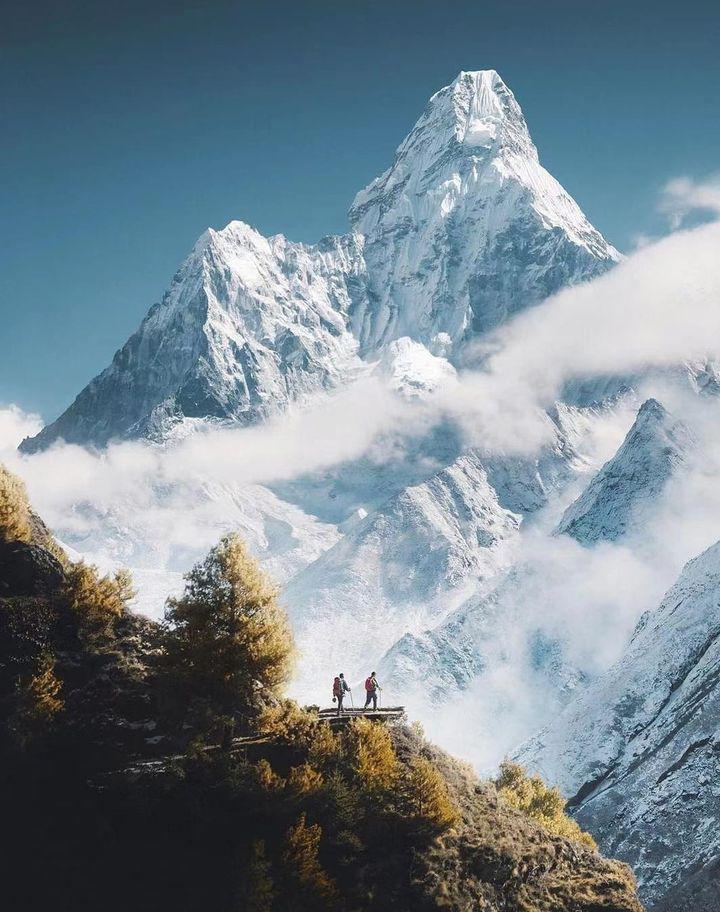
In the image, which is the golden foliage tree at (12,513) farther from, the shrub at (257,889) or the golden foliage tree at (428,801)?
the golden foliage tree at (428,801)

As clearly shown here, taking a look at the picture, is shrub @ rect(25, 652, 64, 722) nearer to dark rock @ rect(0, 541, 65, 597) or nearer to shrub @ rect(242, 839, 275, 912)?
dark rock @ rect(0, 541, 65, 597)

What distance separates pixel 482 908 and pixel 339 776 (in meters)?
7.94

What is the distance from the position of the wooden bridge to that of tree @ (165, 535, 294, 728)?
3321mm

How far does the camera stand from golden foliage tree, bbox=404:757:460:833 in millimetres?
34125

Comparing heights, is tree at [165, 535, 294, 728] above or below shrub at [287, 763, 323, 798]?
above

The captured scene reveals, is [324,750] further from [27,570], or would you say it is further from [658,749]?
[658,749]

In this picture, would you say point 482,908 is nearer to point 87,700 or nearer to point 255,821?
point 255,821

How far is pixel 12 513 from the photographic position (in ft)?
132

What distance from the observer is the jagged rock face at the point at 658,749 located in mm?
99875

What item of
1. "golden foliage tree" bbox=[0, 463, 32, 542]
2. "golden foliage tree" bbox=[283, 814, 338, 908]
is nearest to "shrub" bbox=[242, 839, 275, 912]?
"golden foliage tree" bbox=[283, 814, 338, 908]

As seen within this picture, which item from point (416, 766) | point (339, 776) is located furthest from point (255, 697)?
point (416, 766)

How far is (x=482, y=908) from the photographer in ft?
109

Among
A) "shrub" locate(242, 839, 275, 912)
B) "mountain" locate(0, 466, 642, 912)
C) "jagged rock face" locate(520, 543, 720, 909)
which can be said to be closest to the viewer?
"shrub" locate(242, 839, 275, 912)

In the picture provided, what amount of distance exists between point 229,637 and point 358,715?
912cm
